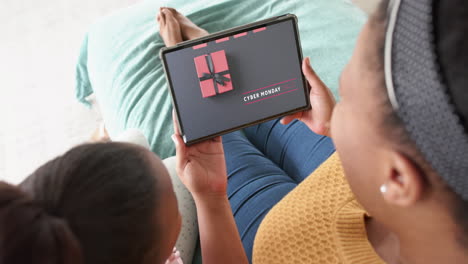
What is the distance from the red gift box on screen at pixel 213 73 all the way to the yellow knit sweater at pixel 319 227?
0.26 m

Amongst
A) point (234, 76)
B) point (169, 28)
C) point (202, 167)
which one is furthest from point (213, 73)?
point (169, 28)

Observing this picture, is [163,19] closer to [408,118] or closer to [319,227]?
[319,227]

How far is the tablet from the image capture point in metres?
0.77

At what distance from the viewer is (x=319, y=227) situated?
0.65 meters

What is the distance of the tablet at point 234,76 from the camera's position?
2.52ft

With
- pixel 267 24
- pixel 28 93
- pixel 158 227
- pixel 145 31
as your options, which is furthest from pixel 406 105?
pixel 28 93

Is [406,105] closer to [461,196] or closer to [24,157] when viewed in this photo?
[461,196]

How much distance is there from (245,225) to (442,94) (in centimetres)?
56

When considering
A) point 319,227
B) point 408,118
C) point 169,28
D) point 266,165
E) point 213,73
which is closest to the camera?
point 408,118

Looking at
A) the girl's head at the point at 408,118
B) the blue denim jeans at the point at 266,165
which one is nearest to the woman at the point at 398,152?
the girl's head at the point at 408,118

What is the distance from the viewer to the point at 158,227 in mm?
505

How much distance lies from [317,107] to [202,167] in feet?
0.91

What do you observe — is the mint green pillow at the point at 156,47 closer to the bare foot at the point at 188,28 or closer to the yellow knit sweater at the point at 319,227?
the bare foot at the point at 188,28

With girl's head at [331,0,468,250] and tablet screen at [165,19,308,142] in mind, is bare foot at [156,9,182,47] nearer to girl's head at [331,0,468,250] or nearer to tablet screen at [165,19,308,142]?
tablet screen at [165,19,308,142]
